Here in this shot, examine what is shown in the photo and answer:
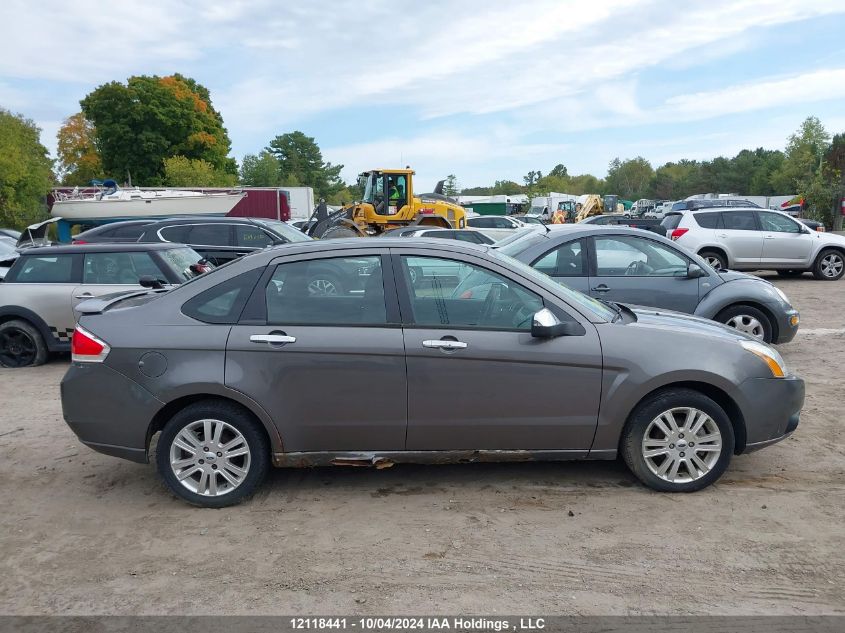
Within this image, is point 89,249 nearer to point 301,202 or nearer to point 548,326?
point 548,326

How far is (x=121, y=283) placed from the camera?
852 centimetres

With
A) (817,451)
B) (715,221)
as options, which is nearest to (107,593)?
(817,451)

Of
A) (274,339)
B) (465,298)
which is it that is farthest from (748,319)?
(274,339)

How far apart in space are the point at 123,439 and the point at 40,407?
3.08 metres

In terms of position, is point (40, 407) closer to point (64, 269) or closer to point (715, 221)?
point (64, 269)

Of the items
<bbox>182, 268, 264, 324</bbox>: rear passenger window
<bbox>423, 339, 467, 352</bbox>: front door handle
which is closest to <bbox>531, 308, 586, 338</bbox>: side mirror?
<bbox>423, 339, 467, 352</bbox>: front door handle

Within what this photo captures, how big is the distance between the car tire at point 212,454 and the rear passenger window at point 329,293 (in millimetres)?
674

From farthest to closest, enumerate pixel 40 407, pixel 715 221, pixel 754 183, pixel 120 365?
1. pixel 754 183
2. pixel 715 221
3. pixel 40 407
4. pixel 120 365

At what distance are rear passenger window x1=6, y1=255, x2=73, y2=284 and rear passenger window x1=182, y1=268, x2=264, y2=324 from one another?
5.11 meters

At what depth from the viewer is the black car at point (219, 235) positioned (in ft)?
41.3

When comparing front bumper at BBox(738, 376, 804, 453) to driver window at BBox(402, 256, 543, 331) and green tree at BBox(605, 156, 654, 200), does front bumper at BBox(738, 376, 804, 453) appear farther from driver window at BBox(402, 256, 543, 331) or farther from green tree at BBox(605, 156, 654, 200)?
green tree at BBox(605, 156, 654, 200)

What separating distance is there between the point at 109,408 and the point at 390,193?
61.6 feet

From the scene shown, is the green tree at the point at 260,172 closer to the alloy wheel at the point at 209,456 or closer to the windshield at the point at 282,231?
the windshield at the point at 282,231

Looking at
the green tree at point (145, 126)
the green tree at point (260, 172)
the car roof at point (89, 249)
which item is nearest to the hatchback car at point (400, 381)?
the car roof at point (89, 249)
